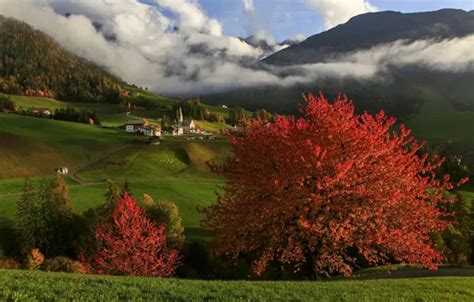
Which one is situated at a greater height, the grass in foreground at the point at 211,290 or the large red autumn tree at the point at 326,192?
the large red autumn tree at the point at 326,192

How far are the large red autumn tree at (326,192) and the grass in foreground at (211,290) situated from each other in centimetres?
413

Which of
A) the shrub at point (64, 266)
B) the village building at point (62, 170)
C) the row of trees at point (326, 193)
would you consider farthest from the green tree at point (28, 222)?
the village building at point (62, 170)

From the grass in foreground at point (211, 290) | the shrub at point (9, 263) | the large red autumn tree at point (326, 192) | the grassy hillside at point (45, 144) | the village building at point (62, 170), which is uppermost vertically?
the large red autumn tree at point (326, 192)

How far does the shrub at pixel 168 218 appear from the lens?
71.3m

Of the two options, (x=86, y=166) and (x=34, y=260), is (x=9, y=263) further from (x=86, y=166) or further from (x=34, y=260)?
(x=86, y=166)

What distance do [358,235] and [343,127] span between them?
744 cm

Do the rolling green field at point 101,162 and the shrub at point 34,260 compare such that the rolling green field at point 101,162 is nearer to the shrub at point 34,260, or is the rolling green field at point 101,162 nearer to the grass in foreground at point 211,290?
the shrub at point 34,260

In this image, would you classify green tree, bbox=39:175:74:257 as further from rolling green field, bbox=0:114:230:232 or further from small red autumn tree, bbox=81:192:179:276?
small red autumn tree, bbox=81:192:179:276

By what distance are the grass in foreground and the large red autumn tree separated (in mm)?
4127

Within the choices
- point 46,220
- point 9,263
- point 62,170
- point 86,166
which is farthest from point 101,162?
point 9,263

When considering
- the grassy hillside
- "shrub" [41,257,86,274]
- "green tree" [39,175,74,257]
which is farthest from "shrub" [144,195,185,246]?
the grassy hillside

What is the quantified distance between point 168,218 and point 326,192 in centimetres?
5017

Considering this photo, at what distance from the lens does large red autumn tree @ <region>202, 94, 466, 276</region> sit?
1068 inches

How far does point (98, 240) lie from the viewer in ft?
205
